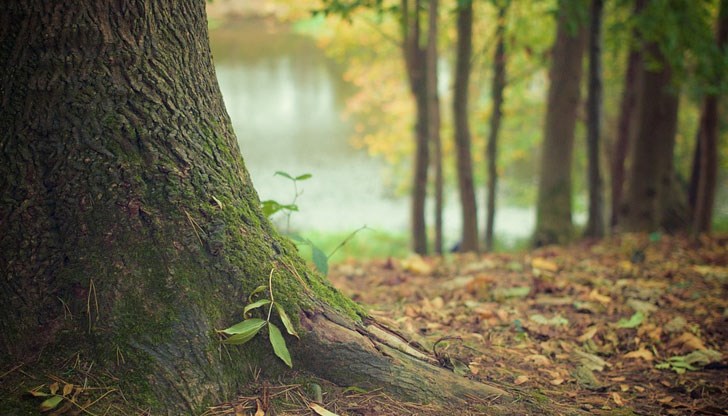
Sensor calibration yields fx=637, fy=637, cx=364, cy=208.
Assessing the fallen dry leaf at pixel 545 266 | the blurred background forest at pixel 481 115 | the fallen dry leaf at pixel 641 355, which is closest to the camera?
the fallen dry leaf at pixel 641 355

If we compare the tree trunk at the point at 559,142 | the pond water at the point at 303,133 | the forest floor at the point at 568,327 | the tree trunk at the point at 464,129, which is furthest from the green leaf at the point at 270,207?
the pond water at the point at 303,133

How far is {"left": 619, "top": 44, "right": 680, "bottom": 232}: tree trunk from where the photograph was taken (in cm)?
815

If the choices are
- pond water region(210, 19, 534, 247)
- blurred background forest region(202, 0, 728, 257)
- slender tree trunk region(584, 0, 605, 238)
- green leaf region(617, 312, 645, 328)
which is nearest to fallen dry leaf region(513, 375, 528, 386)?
green leaf region(617, 312, 645, 328)

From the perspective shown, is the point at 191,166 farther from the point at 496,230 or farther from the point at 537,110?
the point at 496,230

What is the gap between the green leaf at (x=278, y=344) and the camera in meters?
2.19

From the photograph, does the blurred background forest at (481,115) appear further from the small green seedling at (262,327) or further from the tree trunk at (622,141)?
the small green seedling at (262,327)

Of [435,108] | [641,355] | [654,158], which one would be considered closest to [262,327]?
[641,355]

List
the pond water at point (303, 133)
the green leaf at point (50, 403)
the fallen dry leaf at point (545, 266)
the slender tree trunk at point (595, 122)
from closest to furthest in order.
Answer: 1. the green leaf at point (50, 403)
2. the fallen dry leaf at point (545, 266)
3. the slender tree trunk at point (595, 122)
4. the pond water at point (303, 133)

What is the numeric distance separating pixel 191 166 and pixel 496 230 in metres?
17.1

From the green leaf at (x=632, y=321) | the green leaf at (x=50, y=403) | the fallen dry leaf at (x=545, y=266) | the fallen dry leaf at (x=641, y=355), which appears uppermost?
the green leaf at (x=50, y=403)

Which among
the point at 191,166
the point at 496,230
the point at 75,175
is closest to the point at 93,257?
the point at 75,175

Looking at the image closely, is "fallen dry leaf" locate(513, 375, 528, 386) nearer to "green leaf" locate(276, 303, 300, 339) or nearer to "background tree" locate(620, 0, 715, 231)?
"green leaf" locate(276, 303, 300, 339)

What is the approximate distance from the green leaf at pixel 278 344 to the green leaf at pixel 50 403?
2.20 feet

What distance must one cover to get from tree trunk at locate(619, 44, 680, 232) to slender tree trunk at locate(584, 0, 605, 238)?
26.9 inches
